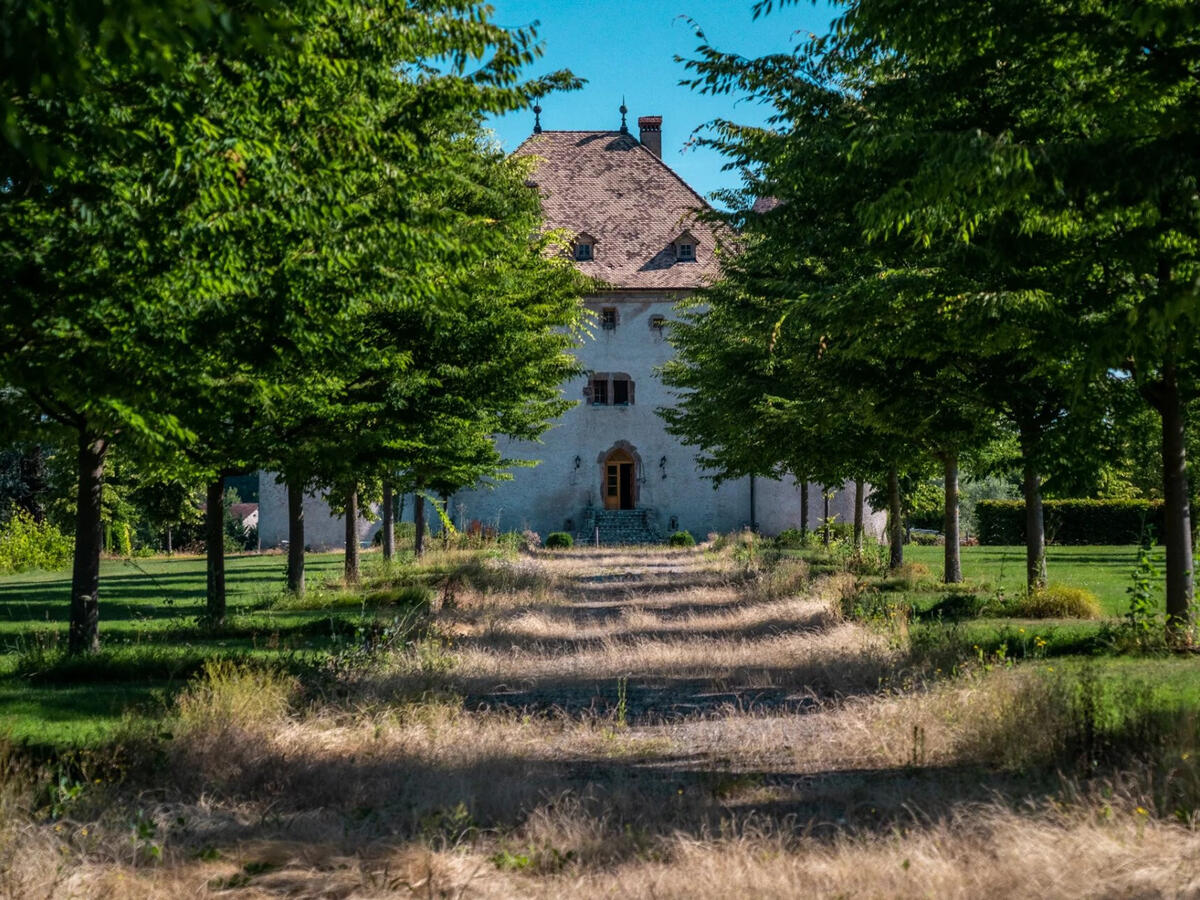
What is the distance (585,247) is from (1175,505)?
117ft

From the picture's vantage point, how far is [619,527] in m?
44.2

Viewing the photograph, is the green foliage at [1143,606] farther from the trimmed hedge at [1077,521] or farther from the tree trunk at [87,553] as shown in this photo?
the trimmed hedge at [1077,521]

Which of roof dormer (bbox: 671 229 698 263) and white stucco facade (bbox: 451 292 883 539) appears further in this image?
white stucco facade (bbox: 451 292 883 539)

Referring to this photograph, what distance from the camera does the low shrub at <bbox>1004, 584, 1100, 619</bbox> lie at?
1409 cm

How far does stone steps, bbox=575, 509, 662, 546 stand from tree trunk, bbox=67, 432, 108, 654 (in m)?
31.7

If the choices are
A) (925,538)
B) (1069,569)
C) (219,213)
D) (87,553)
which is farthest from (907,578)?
(925,538)

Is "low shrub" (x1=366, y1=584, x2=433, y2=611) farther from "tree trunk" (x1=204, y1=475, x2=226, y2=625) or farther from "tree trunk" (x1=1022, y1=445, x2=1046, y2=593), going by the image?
"tree trunk" (x1=1022, y1=445, x2=1046, y2=593)

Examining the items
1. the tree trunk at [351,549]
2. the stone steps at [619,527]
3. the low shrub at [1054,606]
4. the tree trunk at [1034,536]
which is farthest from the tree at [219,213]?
the stone steps at [619,527]

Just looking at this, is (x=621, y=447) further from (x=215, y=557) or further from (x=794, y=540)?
(x=215, y=557)

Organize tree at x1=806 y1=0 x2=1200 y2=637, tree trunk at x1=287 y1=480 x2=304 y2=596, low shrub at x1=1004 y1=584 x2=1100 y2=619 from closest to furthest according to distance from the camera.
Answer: tree at x1=806 y1=0 x2=1200 y2=637 < low shrub at x1=1004 y1=584 x2=1100 y2=619 < tree trunk at x1=287 y1=480 x2=304 y2=596

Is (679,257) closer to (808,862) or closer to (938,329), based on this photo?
(938,329)

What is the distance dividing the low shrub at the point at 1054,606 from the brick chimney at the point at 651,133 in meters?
39.0

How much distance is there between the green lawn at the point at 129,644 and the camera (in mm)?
8703

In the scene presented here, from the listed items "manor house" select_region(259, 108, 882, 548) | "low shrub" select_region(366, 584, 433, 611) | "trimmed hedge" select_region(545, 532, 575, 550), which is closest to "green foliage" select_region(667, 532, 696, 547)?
"manor house" select_region(259, 108, 882, 548)
